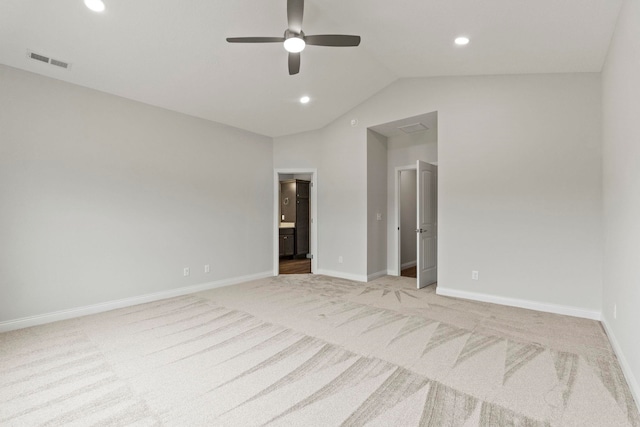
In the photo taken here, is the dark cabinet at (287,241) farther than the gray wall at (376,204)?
Yes

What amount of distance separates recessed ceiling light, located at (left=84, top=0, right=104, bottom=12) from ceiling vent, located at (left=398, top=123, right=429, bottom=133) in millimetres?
4343

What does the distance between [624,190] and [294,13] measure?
300cm

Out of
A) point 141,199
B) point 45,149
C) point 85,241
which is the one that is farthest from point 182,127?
point 85,241

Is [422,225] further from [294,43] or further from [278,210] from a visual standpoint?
[294,43]

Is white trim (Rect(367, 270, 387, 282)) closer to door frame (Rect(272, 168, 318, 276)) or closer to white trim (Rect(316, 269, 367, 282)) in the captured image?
white trim (Rect(316, 269, 367, 282))

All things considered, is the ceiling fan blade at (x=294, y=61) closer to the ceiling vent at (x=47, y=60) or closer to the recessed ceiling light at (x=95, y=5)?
the recessed ceiling light at (x=95, y=5)

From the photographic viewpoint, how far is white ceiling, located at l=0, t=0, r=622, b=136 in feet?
9.05

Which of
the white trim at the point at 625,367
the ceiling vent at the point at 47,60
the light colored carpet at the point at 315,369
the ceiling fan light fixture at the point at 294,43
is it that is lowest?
the light colored carpet at the point at 315,369

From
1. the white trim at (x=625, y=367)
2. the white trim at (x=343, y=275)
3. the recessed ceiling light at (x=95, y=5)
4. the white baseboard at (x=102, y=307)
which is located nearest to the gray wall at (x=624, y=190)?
the white trim at (x=625, y=367)

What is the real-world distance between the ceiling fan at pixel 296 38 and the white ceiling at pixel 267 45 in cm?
49

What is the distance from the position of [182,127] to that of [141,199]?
1.27 meters

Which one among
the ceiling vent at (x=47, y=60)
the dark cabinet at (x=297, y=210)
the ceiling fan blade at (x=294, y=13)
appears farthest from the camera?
the dark cabinet at (x=297, y=210)

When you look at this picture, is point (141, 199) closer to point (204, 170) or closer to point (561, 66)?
point (204, 170)

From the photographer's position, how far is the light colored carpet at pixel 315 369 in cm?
192
